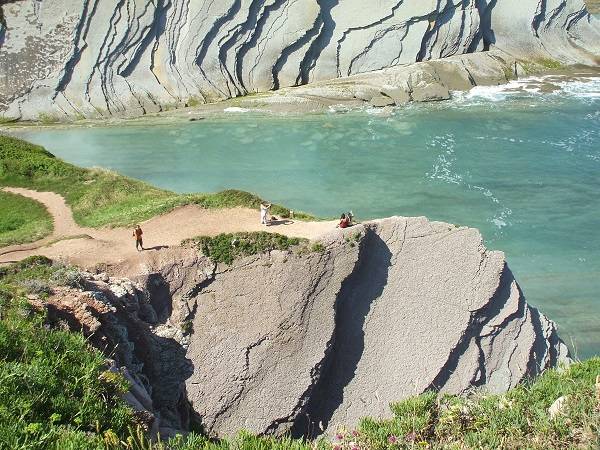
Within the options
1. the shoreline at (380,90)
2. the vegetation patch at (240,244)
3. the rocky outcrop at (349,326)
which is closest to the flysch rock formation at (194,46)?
the shoreline at (380,90)

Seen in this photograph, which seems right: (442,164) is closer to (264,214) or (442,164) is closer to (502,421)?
(264,214)

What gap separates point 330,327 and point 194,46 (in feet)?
172

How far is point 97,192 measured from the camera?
31094 millimetres

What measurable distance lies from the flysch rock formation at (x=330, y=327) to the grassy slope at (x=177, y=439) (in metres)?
7.33

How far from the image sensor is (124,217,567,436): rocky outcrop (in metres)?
19.3

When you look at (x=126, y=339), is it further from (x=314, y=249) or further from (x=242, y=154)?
(x=242, y=154)

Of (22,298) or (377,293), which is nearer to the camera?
(22,298)

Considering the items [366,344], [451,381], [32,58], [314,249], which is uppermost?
[32,58]

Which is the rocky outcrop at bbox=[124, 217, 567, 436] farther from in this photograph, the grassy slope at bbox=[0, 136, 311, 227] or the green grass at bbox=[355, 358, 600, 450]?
the green grass at bbox=[355, 358, 600, 450]

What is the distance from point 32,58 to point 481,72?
5389 centimetres

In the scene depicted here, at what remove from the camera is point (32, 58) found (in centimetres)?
6200

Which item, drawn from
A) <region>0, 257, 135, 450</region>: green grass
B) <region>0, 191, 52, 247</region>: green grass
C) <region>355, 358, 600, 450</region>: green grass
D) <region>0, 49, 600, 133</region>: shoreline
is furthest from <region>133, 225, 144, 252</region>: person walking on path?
<region>0, 49, 600, 133</region>: shoreline

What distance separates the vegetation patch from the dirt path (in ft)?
2.78

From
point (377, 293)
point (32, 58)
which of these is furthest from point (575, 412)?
point (32, 58)
